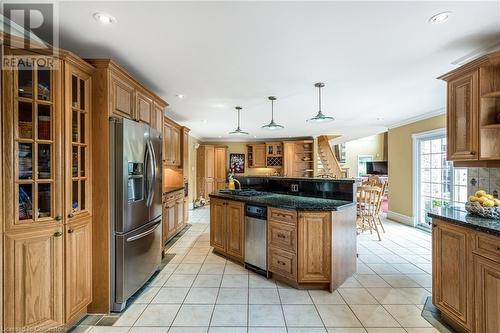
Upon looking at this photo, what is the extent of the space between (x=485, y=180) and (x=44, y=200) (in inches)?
168

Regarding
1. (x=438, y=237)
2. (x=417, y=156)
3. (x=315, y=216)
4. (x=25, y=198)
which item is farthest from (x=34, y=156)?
(x=417, y=156)

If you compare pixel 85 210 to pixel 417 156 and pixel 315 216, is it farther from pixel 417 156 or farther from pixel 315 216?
pixel 417 156

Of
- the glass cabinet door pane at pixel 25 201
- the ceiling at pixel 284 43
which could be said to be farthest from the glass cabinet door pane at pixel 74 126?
the ceiling at pixel 284 43

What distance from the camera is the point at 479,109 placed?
2.11 m

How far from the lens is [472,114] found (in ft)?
7.09

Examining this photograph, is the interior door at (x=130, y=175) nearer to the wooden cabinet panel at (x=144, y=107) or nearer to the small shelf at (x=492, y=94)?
the wooden cabinet panel at (x=144, y=107)

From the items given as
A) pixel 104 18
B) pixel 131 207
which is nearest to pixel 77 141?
pixel 131 207

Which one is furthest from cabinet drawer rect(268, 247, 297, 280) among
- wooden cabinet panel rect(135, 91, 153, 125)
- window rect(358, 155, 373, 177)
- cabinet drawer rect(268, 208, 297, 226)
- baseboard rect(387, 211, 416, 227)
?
window rect(358, 155, 373, 177)

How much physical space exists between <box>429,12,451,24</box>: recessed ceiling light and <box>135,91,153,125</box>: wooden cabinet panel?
2833 mm

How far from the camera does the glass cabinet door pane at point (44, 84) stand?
1.81 metres

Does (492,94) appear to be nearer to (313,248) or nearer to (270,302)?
(313,248)

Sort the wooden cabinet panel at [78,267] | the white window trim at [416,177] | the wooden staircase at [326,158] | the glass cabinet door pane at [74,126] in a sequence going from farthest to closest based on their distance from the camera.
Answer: the wooden staircase at [326,158], the white window trim at [416,177], the glass cabinet door pane at [74,126], the wooden cabinet panel at [78,267]

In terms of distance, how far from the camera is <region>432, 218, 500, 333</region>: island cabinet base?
1.64 metres

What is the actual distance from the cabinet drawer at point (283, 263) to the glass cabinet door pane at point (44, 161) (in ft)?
7.59
